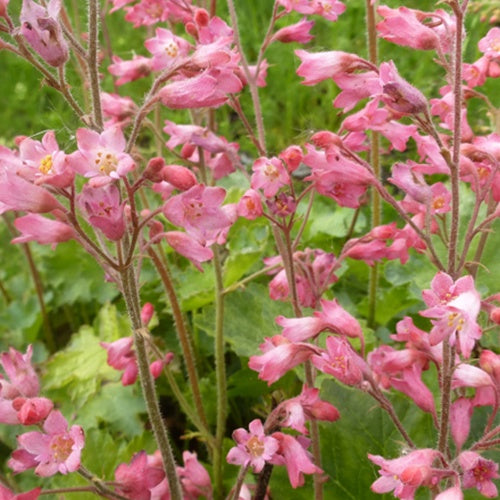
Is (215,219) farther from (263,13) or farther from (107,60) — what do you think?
(263,13)

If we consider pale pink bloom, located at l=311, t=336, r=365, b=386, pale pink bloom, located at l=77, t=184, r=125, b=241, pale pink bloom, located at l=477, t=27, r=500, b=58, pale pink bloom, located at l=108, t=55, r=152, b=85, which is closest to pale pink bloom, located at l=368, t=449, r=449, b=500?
pale pink bloom, located at l=311, t=336, r=365, b=386

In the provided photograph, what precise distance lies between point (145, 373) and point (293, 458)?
0.33 m

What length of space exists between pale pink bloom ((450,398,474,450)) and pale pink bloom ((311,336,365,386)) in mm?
216

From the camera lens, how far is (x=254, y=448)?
139cm

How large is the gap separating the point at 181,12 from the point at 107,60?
158 cm

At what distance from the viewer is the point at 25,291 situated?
9.46ft

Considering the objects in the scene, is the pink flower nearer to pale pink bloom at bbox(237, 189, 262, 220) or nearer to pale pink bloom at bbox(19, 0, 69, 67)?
pale pink bloom at bbox(19, 0, 69, 67)

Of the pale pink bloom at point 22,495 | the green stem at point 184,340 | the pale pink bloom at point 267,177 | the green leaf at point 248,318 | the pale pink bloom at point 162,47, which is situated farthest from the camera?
the green leaf at point 248,318

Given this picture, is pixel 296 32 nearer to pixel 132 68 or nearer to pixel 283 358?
pixel 132 68

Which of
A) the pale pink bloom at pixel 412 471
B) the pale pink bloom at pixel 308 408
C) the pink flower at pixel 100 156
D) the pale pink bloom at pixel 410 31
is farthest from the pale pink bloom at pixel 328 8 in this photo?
the pale pink bloom at pixel 412 471

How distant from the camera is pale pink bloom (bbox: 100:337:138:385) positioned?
5.72ft

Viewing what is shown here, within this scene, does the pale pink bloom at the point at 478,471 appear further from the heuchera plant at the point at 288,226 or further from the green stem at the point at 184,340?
the green stem at the point at 184,340

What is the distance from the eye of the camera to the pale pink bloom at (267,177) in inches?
57.6

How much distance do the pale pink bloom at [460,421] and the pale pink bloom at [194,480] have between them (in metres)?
0.63
